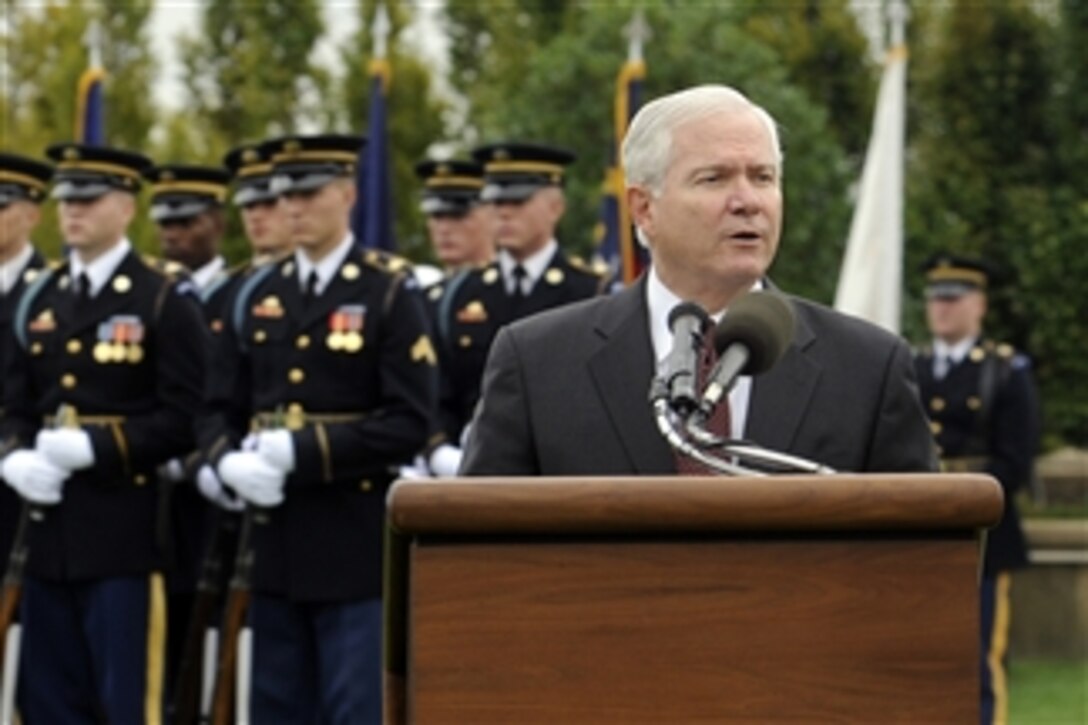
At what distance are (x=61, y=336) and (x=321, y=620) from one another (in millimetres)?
1530

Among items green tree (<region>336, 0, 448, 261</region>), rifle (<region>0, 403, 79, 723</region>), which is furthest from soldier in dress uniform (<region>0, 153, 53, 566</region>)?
green tree (<region>336, 0, 448, 261</region>)

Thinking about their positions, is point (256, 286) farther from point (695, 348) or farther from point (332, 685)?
point (695, 348)

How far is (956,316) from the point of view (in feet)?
46.0

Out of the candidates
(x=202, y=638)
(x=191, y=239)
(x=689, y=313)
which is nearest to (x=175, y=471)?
(x=202, y=638)

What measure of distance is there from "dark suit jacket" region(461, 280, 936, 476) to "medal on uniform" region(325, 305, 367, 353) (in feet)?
13.4

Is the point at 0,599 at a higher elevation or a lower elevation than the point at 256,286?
lower

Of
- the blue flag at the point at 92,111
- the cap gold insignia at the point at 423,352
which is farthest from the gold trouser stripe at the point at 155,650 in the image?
the blue flag at the point at 92,111

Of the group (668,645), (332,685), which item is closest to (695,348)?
(668,645)

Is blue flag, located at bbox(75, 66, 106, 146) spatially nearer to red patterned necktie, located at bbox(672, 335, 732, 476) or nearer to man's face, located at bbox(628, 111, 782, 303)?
man's face, located at bbox(628, 111, 782, 303)

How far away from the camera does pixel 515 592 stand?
343cm

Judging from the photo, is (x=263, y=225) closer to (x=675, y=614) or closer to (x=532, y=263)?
(x=532, y=263)

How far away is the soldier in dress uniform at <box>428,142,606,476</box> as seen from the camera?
1097 centimetres

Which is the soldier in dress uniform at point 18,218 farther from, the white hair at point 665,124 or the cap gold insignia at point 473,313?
the white hair at point 665,124

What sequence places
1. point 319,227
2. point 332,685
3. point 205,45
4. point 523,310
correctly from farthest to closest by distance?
point 205,45 → point 523,310 → point 319,227 → point 332,685
